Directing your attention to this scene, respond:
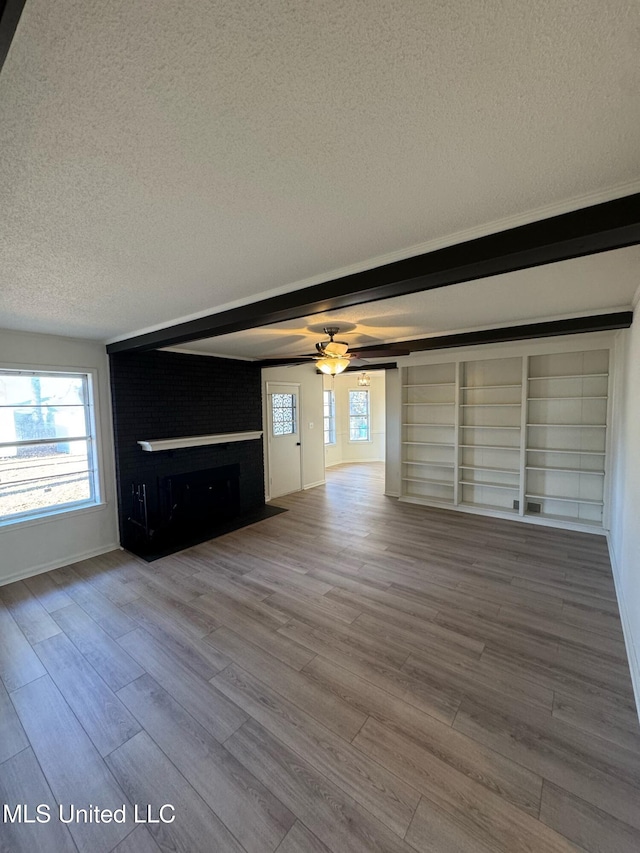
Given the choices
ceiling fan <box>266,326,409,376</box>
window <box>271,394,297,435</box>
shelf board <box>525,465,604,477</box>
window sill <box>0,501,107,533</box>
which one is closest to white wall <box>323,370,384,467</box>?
window <box>271,394,297,435</box>

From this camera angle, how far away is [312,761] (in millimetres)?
1662

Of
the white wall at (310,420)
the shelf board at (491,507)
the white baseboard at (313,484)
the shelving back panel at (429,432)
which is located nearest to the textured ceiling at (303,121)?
the shelving back panel at (429,432)

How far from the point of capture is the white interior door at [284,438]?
637cm

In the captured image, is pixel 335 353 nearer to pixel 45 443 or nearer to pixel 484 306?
pixel 484 306

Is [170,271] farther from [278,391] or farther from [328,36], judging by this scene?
[278,391]

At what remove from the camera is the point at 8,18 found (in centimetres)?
61

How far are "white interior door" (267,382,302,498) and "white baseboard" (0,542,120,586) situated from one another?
2.74m

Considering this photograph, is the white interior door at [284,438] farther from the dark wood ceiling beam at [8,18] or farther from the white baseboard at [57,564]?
the dark wood ceiling beam at [8,18]

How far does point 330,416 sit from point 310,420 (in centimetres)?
247

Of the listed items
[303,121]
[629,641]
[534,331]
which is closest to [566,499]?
[534,331]

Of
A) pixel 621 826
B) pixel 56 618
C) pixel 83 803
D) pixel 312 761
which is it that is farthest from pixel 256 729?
pixel 56 618

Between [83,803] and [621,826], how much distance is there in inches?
87.7

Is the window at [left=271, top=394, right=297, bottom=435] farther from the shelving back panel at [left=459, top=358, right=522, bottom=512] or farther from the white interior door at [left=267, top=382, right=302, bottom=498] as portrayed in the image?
the shelving back panel at [left=459, top=358, right=522, bottom=512]

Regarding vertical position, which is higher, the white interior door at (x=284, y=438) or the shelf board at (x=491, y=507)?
the white interior door at (x=284, y=438)
